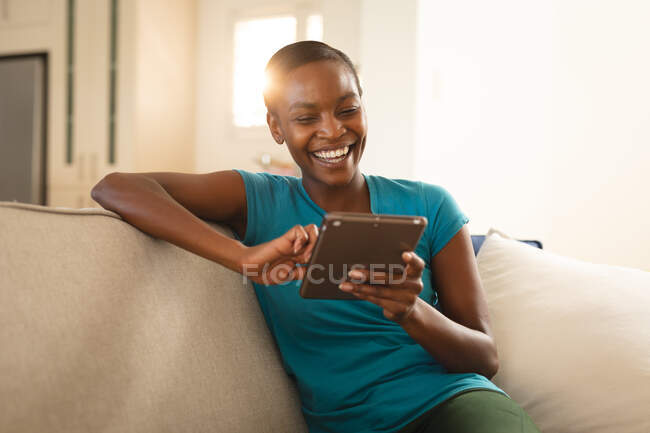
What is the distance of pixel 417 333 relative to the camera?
2.53 feet

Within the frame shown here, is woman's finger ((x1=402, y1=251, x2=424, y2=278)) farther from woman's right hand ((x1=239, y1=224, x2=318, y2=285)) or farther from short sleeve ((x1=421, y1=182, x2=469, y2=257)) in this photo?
short sleeve ((x1=421, y1=182, x2=469, y2=257))

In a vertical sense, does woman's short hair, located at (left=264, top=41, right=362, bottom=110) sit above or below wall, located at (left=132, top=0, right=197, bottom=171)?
below

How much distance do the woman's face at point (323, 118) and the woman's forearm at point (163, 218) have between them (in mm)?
237

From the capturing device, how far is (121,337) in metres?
0.76

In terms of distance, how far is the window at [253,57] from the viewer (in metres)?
4.11

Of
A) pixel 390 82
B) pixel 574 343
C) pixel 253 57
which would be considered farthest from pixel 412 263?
pixel 253 57

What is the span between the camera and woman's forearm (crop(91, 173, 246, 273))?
0.79 metres

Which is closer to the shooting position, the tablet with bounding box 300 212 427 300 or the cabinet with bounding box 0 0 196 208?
the tablet with bounding box 300 212 427 300

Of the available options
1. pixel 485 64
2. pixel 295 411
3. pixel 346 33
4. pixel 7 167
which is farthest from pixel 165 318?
pixel 7 167

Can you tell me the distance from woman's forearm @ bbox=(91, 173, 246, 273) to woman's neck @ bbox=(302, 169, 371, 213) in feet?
0.80

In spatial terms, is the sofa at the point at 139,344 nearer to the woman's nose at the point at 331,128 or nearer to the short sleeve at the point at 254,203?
the short sleeve at the point at 254,203

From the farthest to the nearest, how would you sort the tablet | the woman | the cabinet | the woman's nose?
the cabinet → the woman's nose → the woman → the tablet

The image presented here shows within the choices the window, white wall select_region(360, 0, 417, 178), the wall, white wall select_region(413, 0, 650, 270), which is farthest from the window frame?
white wall select_region(413, 0, 650, 270)

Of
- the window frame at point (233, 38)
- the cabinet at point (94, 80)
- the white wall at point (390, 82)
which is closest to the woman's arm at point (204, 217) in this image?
the white wall at point (390, 82)
